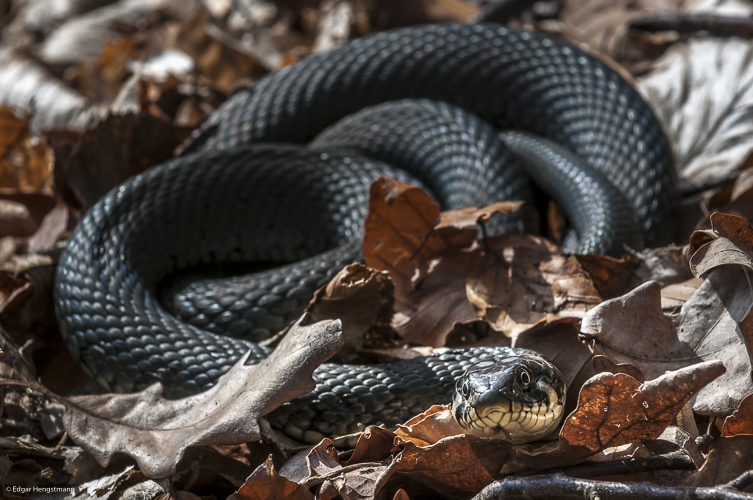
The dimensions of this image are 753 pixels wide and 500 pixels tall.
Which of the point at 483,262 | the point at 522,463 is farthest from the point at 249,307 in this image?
the point at 522,463

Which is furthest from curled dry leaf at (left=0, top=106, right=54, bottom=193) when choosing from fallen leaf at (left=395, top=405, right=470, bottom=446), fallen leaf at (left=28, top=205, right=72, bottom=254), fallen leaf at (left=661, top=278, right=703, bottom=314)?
fallen leaf at (left=661, top=278, right=703, bottom=314)

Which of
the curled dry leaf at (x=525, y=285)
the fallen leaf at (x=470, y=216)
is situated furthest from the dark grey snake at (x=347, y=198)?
the fallen leaf at (x=470, y=216)

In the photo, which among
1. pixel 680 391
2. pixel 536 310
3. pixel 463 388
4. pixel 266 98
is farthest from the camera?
pixel 266 98

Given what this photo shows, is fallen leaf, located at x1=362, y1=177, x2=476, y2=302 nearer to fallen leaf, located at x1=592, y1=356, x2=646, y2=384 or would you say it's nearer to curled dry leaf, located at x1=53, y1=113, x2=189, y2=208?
fallen leaf, located at x1=592, y1=356, x2=646, y2=384

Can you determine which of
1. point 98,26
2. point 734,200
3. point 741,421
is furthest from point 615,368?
point 98,26

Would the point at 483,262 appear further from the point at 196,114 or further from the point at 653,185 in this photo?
the point at 196,114

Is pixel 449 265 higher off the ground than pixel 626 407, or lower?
lower

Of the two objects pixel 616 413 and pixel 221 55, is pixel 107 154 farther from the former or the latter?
pixel 616 413
